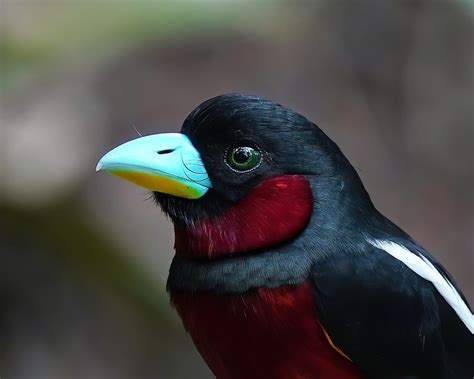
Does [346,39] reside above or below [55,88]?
above

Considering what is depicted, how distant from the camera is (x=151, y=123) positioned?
16.7 feet

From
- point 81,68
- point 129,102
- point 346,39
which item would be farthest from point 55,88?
point 346,39

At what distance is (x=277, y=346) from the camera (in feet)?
6.84

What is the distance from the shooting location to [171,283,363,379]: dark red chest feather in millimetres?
2084

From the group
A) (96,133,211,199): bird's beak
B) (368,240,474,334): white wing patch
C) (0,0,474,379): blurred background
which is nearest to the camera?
(96,133,211,199): bird's beak

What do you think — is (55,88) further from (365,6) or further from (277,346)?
(277,346)

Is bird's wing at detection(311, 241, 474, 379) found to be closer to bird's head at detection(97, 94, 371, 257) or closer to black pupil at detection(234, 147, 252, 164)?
bird's head at detection(97, 94, 371, 257)

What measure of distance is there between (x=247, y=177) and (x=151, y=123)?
2.99 meters

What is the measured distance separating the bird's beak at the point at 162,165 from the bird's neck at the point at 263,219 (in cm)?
9

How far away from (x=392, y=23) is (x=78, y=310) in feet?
8.39

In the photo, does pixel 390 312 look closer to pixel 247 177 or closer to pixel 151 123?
pixel 247 177

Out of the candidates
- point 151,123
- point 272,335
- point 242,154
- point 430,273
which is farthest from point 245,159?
point 151,123

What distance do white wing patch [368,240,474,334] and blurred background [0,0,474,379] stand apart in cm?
132

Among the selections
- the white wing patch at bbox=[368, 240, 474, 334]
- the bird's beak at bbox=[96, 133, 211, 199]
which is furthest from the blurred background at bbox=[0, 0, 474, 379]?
the white wing patch at bbox=[368, 240, 474, 334]
